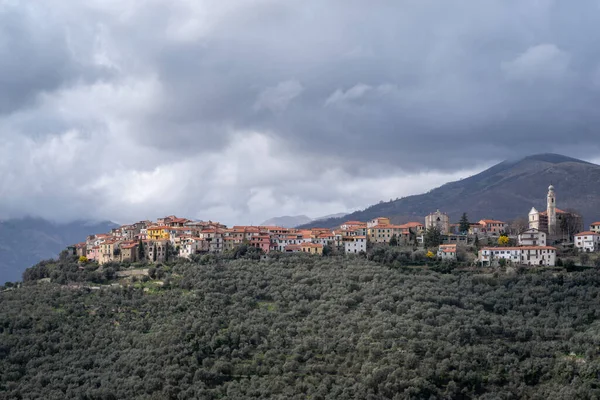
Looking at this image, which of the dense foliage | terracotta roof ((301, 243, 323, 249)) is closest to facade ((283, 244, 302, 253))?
terracotta roof ((301, 243, 323, 249))

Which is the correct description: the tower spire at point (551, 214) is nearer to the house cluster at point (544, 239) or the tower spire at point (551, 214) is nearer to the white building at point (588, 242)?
the house cluster at point (544, 239)

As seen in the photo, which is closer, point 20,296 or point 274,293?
point 274,293

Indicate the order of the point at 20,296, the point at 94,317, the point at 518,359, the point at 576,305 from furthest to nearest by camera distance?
1. the point at 20,296
2. the point at 94,317
3. the point at 576,305
4. the point at 518,359

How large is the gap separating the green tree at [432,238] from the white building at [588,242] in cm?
1808

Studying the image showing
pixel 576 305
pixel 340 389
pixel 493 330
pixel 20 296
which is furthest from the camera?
pixel 20 296

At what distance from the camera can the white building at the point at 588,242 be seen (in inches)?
3671

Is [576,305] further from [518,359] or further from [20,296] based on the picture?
[20,296]

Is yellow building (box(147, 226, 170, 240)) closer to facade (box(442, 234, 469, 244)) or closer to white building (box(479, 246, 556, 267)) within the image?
facade (box(442, 234, 469, 244))

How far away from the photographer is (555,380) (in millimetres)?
57406

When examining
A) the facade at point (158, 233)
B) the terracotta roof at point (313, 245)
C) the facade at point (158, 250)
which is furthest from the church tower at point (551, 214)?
the facade at point (158, 233)

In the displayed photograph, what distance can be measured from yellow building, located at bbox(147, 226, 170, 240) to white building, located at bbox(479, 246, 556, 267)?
1756 inches

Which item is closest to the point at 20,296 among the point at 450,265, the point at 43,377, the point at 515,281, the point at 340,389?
the point at 43,377

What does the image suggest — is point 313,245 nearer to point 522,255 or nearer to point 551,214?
point 522,255

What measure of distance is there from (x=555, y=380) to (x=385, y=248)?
1561 inches
